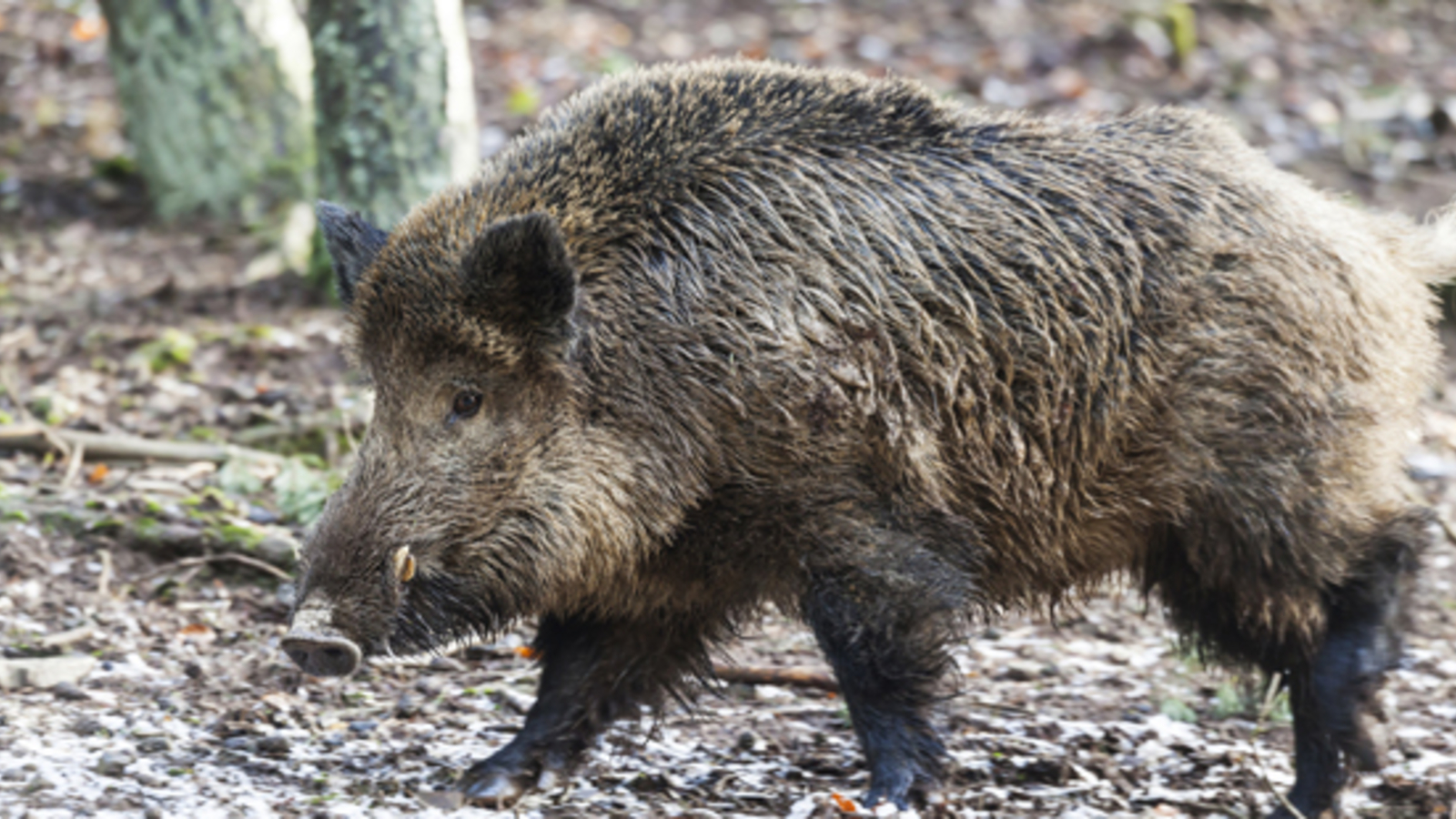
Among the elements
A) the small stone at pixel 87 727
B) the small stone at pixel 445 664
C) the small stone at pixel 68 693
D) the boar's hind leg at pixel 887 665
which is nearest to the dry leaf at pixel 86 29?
the small stone at pixel 445 664

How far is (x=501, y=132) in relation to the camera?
11758 mm

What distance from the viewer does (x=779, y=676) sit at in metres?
6.46

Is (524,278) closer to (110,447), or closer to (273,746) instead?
(273,746)

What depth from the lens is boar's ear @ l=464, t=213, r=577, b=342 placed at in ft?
15.4

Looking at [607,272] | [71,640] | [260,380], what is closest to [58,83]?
[260,380]

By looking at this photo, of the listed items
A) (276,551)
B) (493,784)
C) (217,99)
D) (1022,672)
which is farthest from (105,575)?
(217,99)

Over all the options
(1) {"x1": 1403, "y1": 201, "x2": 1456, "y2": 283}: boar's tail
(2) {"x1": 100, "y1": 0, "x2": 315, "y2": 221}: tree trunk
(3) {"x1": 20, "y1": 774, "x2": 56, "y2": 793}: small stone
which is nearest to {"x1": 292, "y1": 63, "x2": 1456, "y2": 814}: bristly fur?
(1) {"x1": 1403, "y1": 201, "x2": 1456, "y2": 283}: boar's tail

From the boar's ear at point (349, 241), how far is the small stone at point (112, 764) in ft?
5.16

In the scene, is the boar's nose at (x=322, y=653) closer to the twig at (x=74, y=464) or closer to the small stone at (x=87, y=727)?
the small stone at (x=87, y=727)

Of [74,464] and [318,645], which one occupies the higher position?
[74,464]

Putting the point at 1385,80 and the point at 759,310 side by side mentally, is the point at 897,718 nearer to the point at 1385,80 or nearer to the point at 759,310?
the point at 759,310

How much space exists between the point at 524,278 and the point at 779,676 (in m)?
2.35

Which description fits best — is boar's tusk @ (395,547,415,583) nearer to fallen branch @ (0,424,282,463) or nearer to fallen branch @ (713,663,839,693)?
fallen branch @ (713,663,839,693)

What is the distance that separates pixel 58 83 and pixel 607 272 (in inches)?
393
